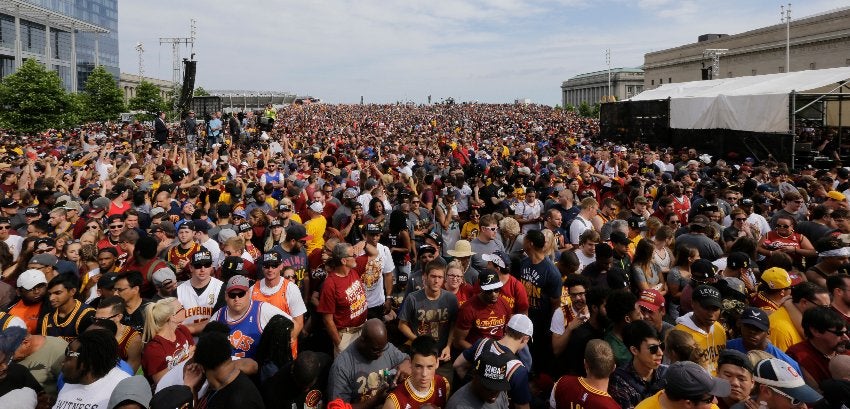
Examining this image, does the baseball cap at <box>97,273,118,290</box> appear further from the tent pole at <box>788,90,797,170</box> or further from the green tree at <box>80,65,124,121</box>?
the green tree at <box>80,65,124,121</box>

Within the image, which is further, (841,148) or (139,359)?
(841,148)

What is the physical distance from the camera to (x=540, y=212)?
8.93 m

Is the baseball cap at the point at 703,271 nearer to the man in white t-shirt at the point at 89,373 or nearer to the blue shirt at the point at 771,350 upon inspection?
the blue shirt at the point at 771,350

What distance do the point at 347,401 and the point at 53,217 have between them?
580cm

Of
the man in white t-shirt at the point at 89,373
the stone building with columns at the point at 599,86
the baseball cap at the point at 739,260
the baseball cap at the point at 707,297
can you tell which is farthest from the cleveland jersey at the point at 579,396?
the stone building with columns at the point at 599,86

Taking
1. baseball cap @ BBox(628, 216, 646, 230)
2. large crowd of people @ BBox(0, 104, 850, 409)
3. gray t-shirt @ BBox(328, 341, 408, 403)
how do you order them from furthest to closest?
baseball cap @ BBox(628, 216, 646, 230)
gray t-shirt @ BBox(328, 341, 408, 403)
large crowd of people @ BBox(0, 104, 850, 409)

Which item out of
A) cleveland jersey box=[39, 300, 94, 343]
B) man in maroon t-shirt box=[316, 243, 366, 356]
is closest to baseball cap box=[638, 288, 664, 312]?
man in maroon t-shirt box=[316, 243, 366, 356]

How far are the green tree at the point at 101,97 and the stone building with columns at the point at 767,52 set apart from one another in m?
55.4

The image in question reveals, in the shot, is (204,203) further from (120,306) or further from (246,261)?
(120,306)

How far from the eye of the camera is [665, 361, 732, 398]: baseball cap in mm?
A: 2904

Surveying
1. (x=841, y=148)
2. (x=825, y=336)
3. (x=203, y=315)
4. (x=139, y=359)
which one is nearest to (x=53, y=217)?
(x=203, y=315)

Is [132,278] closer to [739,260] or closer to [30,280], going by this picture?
[30,280]

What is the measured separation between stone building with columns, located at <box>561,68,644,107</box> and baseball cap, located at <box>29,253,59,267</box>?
3527 inches

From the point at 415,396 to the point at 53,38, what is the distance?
81170 mm
